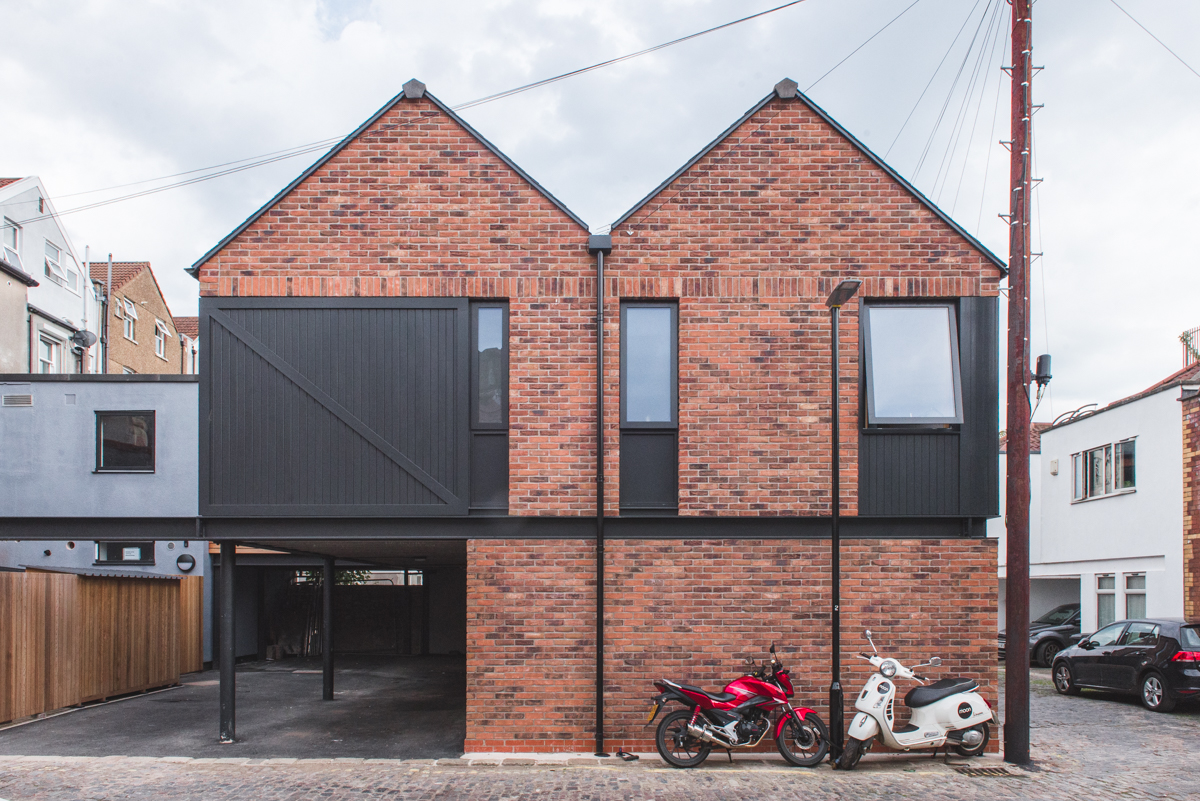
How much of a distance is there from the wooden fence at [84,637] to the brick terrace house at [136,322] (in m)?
13.3

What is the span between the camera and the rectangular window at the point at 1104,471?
18.8m

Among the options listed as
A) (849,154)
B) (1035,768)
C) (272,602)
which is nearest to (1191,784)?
(1035,768)

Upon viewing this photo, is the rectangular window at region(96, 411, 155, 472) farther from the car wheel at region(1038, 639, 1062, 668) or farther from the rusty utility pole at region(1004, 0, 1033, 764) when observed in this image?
the car wheel at region(1038, 639, 1062, 668)

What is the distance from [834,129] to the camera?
376 inches

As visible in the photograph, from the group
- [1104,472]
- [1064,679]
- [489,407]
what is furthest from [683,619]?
[1104,472]

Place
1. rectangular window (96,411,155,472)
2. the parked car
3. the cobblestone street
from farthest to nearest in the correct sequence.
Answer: the parked car < rectangular window (96,411,155,472) < the cobblestone street

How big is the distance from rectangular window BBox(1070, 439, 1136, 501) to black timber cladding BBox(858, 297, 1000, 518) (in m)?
11.9

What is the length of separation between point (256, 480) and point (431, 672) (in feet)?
31.5

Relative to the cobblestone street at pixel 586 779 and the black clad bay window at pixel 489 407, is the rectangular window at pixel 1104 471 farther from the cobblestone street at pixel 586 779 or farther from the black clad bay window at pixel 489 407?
the black clad bay window at pixel 489 407

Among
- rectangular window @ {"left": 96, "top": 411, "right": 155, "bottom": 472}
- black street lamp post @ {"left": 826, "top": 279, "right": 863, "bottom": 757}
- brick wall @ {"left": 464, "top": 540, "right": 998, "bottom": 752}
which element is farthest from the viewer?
rectangular window @ {"left": 96, "top": 411, "right": 155, "bottom": 472}

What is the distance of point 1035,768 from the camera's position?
8.59 metres

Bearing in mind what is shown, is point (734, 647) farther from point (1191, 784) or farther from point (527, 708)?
point (1191, 784)

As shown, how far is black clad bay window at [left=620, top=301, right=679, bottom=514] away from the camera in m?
9.25

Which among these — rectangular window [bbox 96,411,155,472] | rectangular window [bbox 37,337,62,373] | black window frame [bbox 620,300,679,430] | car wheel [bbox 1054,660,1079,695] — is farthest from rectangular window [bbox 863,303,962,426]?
rectangular window [bbox 37,337,62,373]
